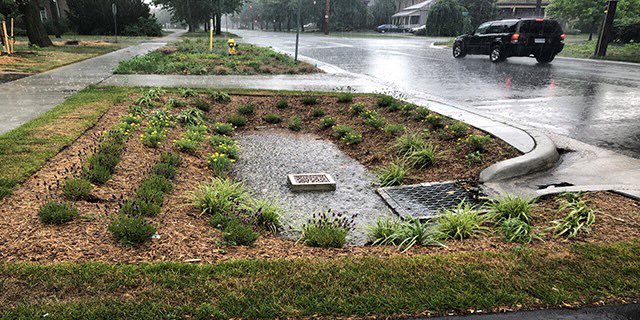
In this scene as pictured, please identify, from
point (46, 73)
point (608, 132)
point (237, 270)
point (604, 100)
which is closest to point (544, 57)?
point (604, 100)

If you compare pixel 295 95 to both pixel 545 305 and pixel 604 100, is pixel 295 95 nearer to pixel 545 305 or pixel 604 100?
pixel 604 100

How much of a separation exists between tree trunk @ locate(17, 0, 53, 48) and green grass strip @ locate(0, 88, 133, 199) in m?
14.6

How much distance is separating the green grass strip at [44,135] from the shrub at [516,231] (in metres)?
4.44

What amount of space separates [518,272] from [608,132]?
18.2ft

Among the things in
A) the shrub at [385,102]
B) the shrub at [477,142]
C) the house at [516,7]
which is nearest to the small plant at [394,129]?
the shrub at [477,142]

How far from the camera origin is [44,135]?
20.1 feet

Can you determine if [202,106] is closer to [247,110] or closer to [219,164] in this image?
[247,110]

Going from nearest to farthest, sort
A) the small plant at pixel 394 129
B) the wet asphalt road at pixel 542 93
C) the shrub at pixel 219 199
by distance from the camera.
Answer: the shrub at pixel 219 199
the small plant at pixel 394 129
the wet asphalt road at pixel 542 93

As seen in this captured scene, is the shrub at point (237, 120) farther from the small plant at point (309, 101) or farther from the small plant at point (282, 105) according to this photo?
the small plant at point (309, 101)

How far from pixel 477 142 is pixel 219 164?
3.43m

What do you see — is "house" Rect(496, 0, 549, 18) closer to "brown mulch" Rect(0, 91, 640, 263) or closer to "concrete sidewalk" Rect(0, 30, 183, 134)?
"concrete sidewalk" Rect(0, 30, 183, 134)

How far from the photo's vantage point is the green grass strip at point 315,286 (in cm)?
266

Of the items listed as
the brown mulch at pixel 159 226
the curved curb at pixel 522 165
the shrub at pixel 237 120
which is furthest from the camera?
the shrub at pixel 237 120

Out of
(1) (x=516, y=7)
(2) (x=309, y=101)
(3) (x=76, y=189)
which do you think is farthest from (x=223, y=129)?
(1) (x=516, y=7)
